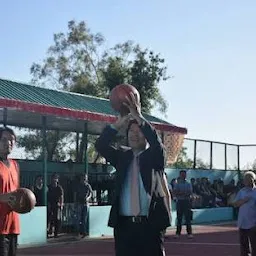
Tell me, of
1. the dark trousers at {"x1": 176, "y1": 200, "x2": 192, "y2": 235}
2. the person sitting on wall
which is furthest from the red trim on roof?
the dark trousers at {"x1": 176, "y1": 200, "x2": 192, "y2": 235}

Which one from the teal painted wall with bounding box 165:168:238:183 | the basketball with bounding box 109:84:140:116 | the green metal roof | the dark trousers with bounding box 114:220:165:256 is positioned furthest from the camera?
the teal painted wall with bounding box 165:168:238:183

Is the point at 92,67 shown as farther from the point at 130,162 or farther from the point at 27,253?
the point at 130,162

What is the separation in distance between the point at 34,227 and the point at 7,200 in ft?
35.0

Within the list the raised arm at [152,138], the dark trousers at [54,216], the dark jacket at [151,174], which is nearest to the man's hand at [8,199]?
the dark jacket at [151,174]

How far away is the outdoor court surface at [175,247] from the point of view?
46.1ft

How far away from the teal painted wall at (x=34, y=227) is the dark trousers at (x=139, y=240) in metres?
10.8

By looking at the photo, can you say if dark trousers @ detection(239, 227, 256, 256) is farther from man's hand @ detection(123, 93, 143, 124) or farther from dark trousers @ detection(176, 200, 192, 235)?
dark trousers @ detection(176, 200, 192, 235)

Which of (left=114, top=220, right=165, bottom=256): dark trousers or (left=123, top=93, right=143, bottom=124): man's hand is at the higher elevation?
(left=123, top=93, right=143, bottom=124): man's hand

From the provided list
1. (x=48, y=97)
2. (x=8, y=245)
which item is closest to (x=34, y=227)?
(x=48, y=97)

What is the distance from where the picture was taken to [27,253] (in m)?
14.1

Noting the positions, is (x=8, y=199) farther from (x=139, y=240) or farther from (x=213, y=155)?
(x=213, y=155)

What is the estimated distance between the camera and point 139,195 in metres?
5.29

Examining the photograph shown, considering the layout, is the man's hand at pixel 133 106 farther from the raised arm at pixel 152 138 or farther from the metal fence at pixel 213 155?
the metal fence at pixel 213 155

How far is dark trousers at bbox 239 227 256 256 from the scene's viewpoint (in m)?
10.6
